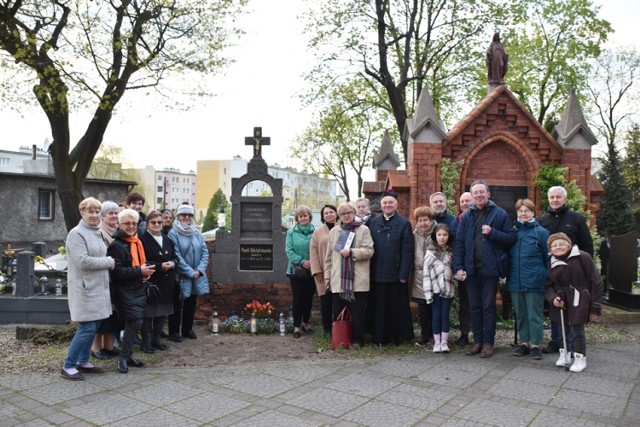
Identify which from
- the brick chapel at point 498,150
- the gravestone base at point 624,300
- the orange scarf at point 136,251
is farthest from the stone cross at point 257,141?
the gravestone base at point 624,300

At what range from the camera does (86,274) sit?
17.9ft

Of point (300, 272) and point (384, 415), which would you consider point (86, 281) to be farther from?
point (384, 415)

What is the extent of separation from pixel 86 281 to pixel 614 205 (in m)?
32.6

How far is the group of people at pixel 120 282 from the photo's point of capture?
544cm

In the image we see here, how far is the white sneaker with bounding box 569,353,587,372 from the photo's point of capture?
570 centimetres

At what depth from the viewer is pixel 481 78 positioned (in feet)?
74.5

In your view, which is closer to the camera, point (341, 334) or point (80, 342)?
point (80, 342)

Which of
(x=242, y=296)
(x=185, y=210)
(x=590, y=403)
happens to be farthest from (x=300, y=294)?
(x=590, y=403)

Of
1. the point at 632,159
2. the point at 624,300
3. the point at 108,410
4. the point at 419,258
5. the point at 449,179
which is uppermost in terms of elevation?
the point at 632,159

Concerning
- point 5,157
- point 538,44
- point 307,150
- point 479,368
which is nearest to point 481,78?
point 538,44

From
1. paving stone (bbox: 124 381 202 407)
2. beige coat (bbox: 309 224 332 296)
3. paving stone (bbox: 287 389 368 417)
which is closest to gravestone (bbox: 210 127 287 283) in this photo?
beige coat (bbox: 309 224 332 296)

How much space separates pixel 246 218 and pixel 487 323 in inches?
180

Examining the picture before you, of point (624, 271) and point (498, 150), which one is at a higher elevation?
point (498, 150)

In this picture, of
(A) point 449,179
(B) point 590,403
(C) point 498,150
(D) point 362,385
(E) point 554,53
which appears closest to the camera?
(B) point 590,403
